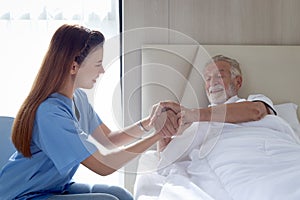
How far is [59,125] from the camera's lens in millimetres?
1598

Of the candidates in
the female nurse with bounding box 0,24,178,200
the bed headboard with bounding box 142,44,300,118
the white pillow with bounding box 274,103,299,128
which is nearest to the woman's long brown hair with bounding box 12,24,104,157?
the female nurse with bounding box 0,24,178,200

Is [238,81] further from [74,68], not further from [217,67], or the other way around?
[74,68]

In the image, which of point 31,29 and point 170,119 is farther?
point 31,29

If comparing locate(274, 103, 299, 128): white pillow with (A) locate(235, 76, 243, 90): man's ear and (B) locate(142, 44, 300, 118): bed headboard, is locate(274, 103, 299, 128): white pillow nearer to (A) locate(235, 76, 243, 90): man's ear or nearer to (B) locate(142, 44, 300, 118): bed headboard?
(B) locate(142, 44, 300, 118): bed headboard

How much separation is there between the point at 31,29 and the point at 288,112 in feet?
Answer: 4.82

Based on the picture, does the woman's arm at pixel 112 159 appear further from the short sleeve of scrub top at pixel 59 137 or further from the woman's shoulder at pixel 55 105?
the woman's shoulder at pixel 55 105

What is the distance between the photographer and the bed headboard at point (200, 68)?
2.44 m

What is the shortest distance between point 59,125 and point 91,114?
1.44 ft

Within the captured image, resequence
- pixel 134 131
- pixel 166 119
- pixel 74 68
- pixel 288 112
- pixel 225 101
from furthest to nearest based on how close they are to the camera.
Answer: pixel 288 112, pixel 225 101, pixel 134 131, pixel 166 119, pixel 74 68

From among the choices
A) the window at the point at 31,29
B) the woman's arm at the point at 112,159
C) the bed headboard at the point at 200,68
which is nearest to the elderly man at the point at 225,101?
the bed headboard at the point at 200,68

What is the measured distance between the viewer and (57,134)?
159 cm

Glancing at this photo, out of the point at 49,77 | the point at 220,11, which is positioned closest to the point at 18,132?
the point at 49,77

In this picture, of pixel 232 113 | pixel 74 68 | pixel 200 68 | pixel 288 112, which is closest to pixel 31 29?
pixel 200 68

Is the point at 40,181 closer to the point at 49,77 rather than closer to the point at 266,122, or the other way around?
the point at 49,77
